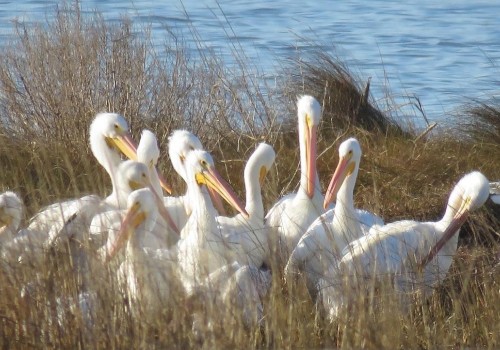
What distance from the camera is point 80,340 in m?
4.61

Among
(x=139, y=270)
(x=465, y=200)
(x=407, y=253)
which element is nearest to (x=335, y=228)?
(x=465, y=200)

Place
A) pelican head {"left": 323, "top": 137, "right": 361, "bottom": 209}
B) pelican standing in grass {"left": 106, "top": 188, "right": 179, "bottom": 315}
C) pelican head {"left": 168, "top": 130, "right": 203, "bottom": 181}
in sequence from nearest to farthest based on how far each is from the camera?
1. pelican standing in grass {"left": 106, "top": 188, "right": 179, "bottom": 315}
2. pelican head {"left": 323, "top": 137, "right": 361, "bottom": 209}
3. pelican head {"left": 168, "top": 130, "right": 203, "bottom": 181}

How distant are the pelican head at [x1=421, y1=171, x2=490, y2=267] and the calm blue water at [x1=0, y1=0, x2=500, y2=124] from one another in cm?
626

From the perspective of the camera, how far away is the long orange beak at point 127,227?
17.9 ft

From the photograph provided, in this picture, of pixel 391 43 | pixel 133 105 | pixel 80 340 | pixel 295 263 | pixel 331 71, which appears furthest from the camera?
pixel 391 43

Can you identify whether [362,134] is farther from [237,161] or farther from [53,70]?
[53,70]

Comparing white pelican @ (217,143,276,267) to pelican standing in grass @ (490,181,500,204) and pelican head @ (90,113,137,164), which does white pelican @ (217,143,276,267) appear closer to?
pelican head @ (90,113,137,164)

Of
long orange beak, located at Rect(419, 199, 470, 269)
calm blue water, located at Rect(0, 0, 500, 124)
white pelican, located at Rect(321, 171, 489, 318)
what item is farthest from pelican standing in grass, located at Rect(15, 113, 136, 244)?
calm blue water, located at Rect(0, 0, 500, 124)

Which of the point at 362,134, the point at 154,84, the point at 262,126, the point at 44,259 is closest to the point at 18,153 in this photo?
the point at 154,84

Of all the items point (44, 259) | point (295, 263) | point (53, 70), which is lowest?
point (295, 263)

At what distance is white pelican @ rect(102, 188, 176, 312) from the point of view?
4754mm

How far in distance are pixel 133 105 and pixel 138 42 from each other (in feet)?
2.77

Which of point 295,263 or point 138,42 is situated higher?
point 138,42

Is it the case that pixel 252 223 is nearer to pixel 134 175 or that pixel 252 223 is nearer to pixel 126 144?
pixel 134 175
